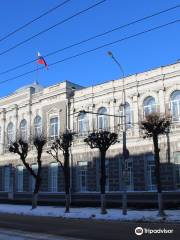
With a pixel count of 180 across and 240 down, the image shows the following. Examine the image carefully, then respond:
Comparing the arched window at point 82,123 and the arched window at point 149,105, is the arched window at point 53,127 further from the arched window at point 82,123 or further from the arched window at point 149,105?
the arched window at point 149,105

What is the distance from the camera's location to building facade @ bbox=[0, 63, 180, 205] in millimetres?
34750

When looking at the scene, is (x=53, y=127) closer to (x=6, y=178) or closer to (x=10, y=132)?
(x=10, y=132)

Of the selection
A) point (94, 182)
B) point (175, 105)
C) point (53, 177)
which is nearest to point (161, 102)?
point (175, 105)

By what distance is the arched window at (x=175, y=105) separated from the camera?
3434 centimetres

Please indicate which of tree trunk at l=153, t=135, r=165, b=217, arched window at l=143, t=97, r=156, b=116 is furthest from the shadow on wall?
tree trunk at l=153, t=135, r=165, b=217

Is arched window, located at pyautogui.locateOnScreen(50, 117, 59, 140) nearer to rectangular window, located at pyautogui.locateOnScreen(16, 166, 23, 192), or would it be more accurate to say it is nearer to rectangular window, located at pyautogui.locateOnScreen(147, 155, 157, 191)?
rectangular window, located at pyautogui.locateOnScreen(16, 166, 23, 192)

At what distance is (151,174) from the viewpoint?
35281mm

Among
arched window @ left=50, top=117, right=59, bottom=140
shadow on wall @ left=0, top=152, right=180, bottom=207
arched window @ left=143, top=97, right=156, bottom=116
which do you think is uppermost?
arched window @ left=143, top=97, right=156, bottom=116

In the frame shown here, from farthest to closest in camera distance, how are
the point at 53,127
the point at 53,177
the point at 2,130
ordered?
1. the point at 2,130
2. the point at 53,127
3. the point at 53,177

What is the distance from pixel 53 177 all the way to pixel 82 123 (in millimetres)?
6518

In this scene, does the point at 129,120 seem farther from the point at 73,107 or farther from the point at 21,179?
the point at 21,179

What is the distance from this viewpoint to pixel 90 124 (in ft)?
135

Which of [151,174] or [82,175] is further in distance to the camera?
[82,175]

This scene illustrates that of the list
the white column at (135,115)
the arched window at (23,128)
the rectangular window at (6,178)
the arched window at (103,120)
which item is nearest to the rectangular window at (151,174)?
the white column at (135,115)
